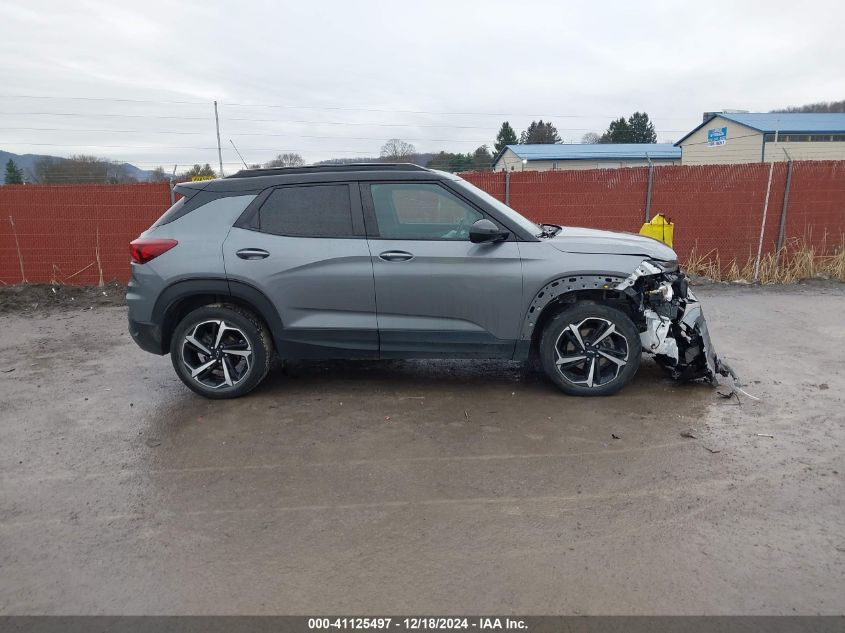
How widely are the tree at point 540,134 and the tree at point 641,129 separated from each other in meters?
8.12

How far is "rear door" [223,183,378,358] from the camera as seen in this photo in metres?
4.76

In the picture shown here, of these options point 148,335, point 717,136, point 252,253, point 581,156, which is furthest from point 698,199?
point 717,136

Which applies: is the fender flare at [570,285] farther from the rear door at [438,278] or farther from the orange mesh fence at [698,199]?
the orange mesh fence at [698,199]

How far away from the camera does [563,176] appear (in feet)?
35.3

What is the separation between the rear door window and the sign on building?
1682 inches

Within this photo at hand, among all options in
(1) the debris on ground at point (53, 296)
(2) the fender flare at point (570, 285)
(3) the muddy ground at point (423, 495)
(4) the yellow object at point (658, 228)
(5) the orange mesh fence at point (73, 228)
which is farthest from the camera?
(5) the orange mesh fence at point (73, 228)

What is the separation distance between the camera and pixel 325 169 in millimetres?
5027

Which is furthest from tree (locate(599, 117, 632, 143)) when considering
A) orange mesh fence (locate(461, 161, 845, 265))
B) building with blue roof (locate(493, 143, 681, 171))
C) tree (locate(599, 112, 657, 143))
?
orange mesh fence (locate(461, 161, 845, 265))

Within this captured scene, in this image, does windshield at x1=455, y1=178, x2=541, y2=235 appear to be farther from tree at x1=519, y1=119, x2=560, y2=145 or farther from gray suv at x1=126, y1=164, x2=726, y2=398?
tree at x1=519, y1=119, x2=560, y2=145

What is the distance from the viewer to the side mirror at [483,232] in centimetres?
454

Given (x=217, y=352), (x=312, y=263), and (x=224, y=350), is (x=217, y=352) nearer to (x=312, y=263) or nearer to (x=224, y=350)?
(x=224, y=350)

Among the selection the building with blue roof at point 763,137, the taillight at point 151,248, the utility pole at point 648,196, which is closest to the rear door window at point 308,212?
the taillight at point 151,248

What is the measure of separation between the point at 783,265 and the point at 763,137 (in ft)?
108
